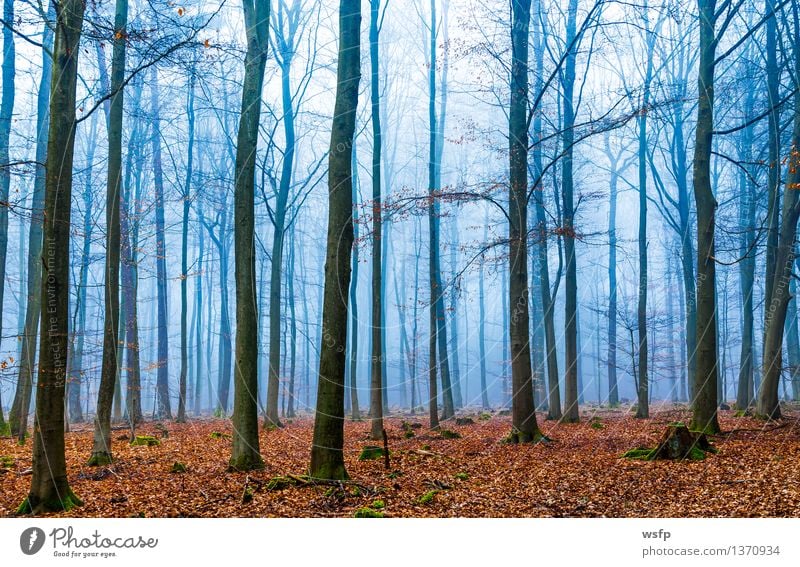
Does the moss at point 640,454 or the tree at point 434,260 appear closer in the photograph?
the moss at point 640,454

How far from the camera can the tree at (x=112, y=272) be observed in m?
10.5

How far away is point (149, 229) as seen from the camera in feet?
64.0

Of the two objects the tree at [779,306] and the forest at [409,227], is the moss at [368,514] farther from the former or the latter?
the tree at [779,306]

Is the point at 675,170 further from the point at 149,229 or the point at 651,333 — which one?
the point at 149,229

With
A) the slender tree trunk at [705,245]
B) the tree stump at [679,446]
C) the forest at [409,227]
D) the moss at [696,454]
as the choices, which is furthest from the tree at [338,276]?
the slender tree trunk at [705,245]

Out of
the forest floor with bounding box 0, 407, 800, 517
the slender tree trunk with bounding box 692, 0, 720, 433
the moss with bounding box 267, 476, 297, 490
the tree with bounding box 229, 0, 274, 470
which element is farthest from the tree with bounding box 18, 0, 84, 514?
the slender tree trunk with bounding box 692, 0, 720, 433

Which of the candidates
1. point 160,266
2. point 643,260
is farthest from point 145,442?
point 643,260

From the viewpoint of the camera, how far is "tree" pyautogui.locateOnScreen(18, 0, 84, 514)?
6.93 m

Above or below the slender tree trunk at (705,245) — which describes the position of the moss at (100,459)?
below
